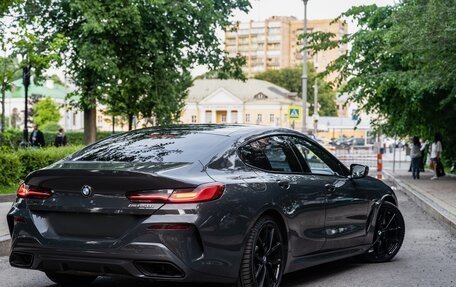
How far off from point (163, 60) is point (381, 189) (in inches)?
1005

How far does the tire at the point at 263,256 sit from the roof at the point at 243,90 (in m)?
133

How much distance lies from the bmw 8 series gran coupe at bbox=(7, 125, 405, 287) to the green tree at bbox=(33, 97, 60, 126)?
106277mm

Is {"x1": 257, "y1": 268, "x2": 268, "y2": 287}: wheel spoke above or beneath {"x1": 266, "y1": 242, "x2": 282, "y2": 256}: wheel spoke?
beneath

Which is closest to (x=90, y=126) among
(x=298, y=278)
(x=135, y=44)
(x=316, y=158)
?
(x=135, y=44)

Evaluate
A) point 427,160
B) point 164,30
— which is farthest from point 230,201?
point 427,160

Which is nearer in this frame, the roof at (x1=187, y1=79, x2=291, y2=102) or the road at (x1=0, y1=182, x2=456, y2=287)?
the road at (x1=0, y1=182, x2=456, y2=287)

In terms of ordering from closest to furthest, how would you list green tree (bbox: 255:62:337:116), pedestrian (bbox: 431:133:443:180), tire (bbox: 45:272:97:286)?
tire (bbox: 45:272:97:286)
pedestrian (bbox: 431:133:443:180)
green tree (bbox: 255:62:337:116)

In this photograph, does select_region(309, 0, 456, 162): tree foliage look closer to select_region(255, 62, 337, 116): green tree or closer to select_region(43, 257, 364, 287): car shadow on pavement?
select_region(43, 257, 364, 287): car shadow on pavement

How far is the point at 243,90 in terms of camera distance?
148m

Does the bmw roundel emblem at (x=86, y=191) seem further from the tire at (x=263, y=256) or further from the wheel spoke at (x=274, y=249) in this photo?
the wheel spoke at (x=274, y=249)

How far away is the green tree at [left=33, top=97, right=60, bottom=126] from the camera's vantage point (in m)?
111

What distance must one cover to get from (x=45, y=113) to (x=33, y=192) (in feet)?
352

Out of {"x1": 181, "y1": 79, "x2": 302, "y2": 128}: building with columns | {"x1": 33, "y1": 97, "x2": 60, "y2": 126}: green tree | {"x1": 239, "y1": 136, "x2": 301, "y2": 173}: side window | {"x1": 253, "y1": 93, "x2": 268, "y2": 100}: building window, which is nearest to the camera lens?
{"x1": 239, "y1": 136, "x2": 301, "y2": 173}: side window

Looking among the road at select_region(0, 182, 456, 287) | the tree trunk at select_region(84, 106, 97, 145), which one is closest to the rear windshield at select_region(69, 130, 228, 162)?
the road at select_region(0, 182, 456, 287)
